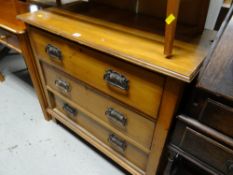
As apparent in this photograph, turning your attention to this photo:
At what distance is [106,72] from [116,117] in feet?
0.76

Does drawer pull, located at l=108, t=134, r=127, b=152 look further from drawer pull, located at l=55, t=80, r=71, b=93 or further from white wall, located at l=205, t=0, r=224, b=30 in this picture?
white wall, located at l=205, t=0, r=224, b=30

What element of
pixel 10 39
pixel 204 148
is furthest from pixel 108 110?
pixel 10 39

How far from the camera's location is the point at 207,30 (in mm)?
832

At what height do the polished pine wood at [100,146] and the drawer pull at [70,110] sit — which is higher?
the drawer pull at [70,110]

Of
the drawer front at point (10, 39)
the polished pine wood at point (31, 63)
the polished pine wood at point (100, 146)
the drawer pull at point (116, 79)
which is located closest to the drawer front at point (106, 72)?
the drawer pull at point (116, 79)

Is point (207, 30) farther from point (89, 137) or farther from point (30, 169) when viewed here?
point (30, 169)

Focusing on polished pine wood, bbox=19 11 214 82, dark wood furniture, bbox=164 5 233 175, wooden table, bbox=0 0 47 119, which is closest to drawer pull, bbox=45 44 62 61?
polished pine wood, bbox=19 11 214 82

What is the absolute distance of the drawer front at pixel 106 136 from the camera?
3.15 feet

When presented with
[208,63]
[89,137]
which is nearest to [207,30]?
[208,63]

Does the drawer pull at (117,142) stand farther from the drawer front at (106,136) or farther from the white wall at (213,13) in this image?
the white wall at (213,13)

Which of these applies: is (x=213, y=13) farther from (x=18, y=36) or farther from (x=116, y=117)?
(x=18, y=36)

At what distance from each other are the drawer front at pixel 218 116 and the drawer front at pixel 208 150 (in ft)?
0.18

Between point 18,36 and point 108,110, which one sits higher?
point 18,36

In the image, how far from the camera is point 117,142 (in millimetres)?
998
